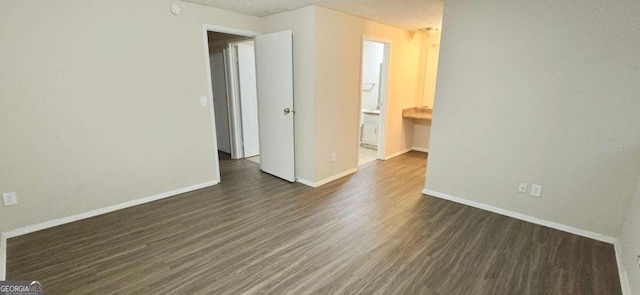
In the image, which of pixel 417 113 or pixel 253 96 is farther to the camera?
pixel 417 113

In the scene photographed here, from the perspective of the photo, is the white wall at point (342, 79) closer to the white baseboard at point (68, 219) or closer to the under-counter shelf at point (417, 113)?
the under-counter shelf at point (417, 113)

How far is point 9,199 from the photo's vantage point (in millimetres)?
2445

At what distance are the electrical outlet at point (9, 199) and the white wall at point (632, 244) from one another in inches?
179

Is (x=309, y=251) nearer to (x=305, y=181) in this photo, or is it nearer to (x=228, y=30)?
(x=305, y=181)

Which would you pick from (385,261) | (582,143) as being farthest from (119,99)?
(582,143)

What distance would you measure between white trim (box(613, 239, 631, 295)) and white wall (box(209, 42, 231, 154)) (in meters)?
4.96

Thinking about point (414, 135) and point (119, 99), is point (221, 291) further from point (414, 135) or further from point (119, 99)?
point (414, 135)

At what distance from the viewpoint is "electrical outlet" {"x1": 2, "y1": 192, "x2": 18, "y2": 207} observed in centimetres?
243

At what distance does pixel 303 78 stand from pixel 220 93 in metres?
2.20

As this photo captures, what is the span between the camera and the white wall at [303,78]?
132 inches

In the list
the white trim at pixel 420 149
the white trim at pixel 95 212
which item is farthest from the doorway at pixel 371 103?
the white trim at pixel 95 212

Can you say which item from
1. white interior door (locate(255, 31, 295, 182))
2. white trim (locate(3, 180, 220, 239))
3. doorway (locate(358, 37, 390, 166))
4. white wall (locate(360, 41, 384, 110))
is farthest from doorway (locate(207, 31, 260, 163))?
white wall (locate(360, 41, 384, 110))

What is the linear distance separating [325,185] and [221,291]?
2.08m

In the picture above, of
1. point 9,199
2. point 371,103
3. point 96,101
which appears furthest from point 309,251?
point 371,103
